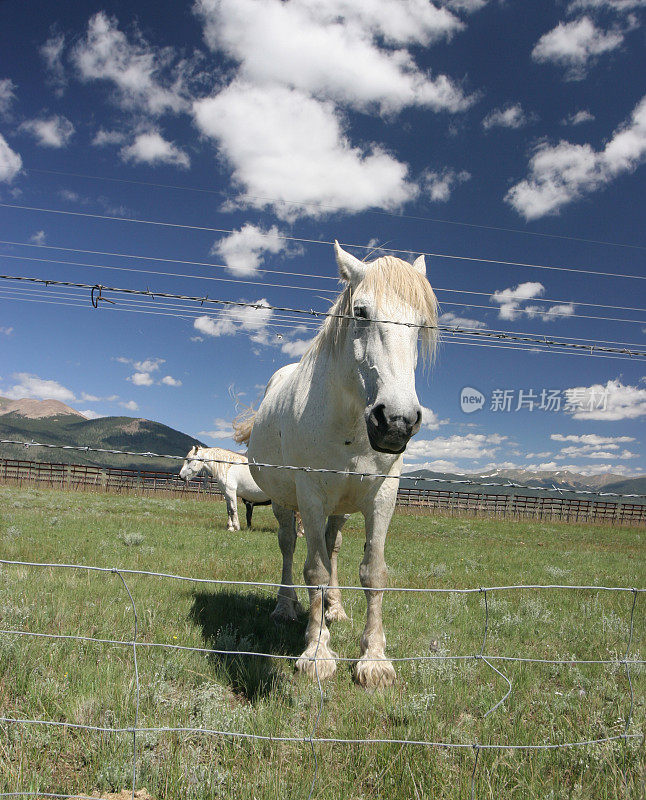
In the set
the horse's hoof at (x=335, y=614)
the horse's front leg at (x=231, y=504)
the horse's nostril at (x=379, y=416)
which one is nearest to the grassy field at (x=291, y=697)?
the horse's hoof at (x=335, y=614)

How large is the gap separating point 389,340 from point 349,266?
0.86 metres

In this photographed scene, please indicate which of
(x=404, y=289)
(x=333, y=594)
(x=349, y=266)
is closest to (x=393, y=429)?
(x=404, y=289)

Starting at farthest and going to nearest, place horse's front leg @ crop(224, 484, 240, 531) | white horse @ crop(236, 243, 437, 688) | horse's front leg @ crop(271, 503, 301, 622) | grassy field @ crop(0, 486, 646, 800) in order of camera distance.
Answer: horse's front leg @ crop(224, 484, 240, 531) → horse's front leg @ crop(271, 503, 301, 622) → white horse @ crop(236, 243, 437, 688) → grassy field @ crop(0, 486, 646, 800)

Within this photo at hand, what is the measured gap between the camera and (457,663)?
346cm

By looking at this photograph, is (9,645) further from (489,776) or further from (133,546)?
(133,546)

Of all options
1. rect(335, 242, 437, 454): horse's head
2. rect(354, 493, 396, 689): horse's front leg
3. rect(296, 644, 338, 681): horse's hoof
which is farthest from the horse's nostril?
rect(296, 644, 338, 681): horse's hoof

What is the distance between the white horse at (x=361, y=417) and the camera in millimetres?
2742

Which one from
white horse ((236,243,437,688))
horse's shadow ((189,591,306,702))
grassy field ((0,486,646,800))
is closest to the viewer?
grassy field ((0,486,646,800))

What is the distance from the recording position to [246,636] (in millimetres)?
4035

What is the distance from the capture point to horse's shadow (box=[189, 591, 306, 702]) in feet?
10.2

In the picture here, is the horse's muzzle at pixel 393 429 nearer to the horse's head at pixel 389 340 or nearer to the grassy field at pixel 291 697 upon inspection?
the horse's head at pixel 389 340

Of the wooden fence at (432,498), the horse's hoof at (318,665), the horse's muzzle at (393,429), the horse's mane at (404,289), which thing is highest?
the horse's mane at (404,289)

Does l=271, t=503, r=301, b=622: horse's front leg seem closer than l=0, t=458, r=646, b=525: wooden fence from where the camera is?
Yes

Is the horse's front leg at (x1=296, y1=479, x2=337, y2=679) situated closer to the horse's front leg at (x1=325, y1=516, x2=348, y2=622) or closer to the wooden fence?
the horse's front leg at (x1=325, y1=516, x2=348, y2=622)
